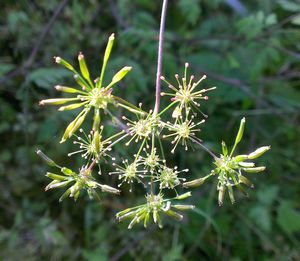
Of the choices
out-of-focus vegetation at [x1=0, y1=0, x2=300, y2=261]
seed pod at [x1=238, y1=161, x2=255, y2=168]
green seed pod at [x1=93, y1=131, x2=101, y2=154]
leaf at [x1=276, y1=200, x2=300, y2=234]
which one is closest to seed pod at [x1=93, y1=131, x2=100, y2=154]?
green seed pod at [x1=93, y1=131, x2=101, y2=154]

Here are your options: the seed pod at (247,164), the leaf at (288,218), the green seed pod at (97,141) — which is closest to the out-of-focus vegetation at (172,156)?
the leaf at (288,218)

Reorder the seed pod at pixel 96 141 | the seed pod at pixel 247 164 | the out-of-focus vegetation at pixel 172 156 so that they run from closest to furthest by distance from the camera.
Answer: the seed pod at pixel 96 141
the seed pod at pixel 247 164
the out-of-focus vegetation at pixel 172 156

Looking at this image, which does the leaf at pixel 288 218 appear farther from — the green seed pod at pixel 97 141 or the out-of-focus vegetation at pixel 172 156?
the green seed pod at pixel 97 141

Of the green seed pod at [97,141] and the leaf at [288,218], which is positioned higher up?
the green seed pod at [97,141]

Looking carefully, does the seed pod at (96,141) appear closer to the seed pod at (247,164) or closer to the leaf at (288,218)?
the seed pod at (247,164)

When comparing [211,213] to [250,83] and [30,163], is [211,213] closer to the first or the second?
[250,83]

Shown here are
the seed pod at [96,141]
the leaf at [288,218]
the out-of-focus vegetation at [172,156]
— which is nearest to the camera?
the seed pod at [96,141]

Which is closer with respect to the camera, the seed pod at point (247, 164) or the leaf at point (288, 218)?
the seed pod at point (247, 164)
